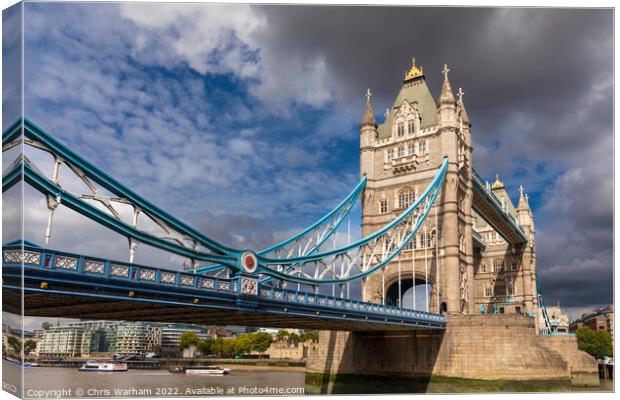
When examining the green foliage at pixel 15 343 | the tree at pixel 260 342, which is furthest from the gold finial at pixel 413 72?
the tree at pixel 260 342

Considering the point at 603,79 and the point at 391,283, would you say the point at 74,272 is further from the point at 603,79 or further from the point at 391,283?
the point at 391,283

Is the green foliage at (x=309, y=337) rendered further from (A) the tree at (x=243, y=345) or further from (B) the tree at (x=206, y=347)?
(B) the tree at (x=206, y=347)

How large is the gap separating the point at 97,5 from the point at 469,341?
2753 cm

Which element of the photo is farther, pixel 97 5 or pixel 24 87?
pixel 97 5

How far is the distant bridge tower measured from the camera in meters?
42.8

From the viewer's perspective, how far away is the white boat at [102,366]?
37406 millimetres

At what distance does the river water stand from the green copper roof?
18706mm

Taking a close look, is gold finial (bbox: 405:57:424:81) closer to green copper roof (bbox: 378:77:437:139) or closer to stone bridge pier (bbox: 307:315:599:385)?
green copper roof (bbox: 378:77:437:139)

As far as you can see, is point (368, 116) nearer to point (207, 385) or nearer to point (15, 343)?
point (207, 385)

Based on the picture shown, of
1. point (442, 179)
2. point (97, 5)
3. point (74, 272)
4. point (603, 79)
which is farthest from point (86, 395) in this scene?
point (442, 179)

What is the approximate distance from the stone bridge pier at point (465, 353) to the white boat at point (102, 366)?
13279mm

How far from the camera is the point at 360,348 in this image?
131 ft

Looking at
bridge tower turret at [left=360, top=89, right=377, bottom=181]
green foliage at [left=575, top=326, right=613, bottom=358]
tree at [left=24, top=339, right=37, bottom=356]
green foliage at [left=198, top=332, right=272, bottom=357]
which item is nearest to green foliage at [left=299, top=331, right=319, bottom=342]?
green foliage at [left=198, top=332, right=272, bottom=357]

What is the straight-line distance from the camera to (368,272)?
32969 millimetres
